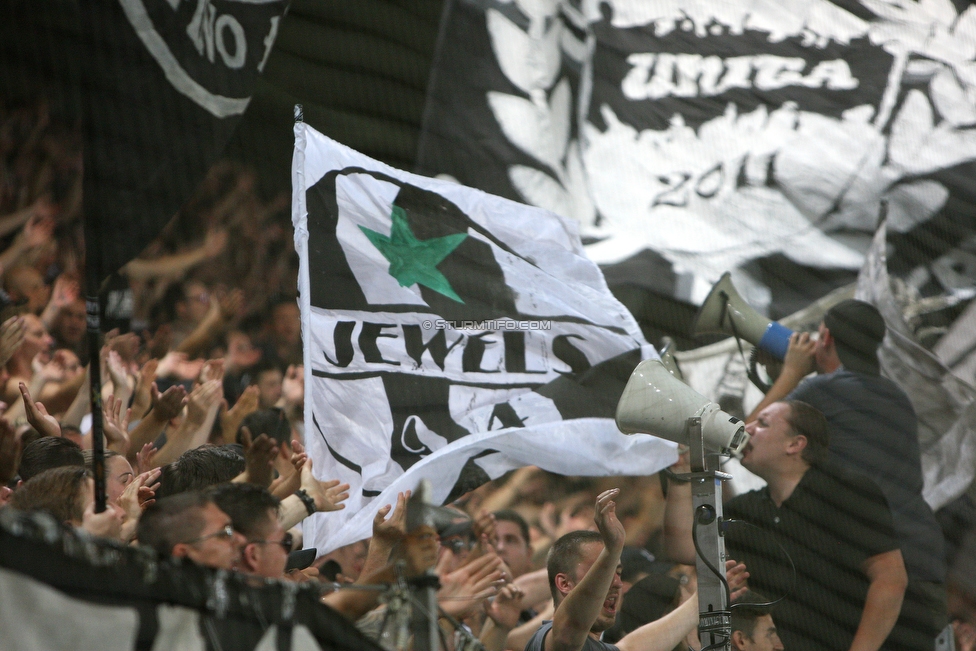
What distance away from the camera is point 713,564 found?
235 centimetres

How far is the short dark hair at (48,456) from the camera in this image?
2.46 metres

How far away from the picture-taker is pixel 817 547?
3.21 m

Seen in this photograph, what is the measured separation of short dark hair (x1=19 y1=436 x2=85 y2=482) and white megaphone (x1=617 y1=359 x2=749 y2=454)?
1267mm

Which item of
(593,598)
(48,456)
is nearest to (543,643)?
(593,598)

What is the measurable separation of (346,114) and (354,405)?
10.5ft

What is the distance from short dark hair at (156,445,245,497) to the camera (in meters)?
2.51

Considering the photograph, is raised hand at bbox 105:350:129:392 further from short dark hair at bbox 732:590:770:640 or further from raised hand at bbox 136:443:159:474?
short dark hair at bbox 732:590:770:640

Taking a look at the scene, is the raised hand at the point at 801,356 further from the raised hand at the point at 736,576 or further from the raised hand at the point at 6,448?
the raised hand at the point at 6,448

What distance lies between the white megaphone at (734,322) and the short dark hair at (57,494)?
267 centimetres

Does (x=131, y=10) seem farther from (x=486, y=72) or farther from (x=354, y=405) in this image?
(x=486, y=72)

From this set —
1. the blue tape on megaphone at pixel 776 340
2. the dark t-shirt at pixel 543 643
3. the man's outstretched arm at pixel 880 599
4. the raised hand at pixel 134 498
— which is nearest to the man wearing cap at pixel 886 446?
the blue tape on megaphone at pixel 776 340

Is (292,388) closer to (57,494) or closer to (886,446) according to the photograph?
(57,494)

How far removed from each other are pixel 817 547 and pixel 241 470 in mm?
1712

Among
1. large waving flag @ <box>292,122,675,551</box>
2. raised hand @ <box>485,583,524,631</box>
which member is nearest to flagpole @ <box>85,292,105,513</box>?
large waving flag @ <box>292,122,675,551</box>
